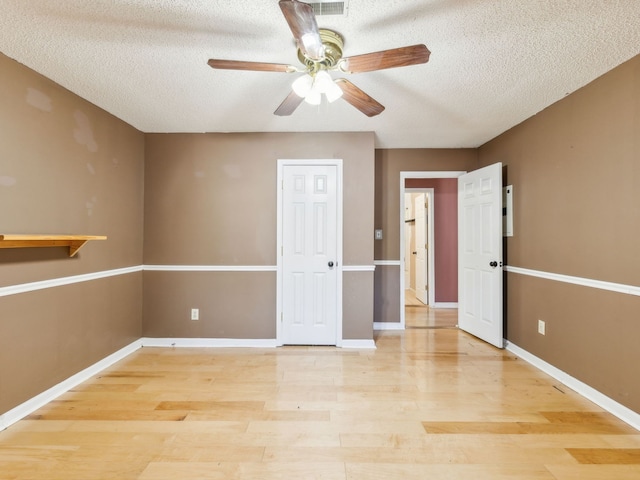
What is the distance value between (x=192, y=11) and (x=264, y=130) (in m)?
1.73

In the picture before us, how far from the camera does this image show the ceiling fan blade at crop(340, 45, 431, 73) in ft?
4.74

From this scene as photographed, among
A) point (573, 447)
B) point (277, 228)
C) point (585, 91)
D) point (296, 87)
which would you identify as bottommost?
point (573, 447)

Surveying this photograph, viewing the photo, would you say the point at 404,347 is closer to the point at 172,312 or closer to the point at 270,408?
the point at 270,408

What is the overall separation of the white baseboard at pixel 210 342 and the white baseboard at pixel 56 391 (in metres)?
0.27

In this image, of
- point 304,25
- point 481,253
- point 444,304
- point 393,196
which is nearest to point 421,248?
point 444,304

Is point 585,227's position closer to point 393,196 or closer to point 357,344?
point 393,196

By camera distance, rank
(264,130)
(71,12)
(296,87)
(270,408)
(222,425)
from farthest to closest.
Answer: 1. (264,130)
2. (270,408)
3. (222,425)
4. (296,87)
5. (71,12)

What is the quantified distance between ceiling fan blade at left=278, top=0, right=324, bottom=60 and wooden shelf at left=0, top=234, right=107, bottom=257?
6.39 feet

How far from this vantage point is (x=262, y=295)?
338 cm

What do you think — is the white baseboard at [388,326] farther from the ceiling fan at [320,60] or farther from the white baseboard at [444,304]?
the ceiling fan at [320,60]

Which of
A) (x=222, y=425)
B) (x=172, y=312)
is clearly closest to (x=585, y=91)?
(x=222, y=425)

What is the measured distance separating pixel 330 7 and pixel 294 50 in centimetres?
42

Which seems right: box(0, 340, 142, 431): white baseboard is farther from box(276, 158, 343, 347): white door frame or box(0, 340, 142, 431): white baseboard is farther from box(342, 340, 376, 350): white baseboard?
box(342, 340, 376, 350): white baseboard

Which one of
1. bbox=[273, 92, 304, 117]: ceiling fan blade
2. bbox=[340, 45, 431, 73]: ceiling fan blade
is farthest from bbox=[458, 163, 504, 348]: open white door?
bbox=[273, 92, 304, 117]: ceiling fan blade
